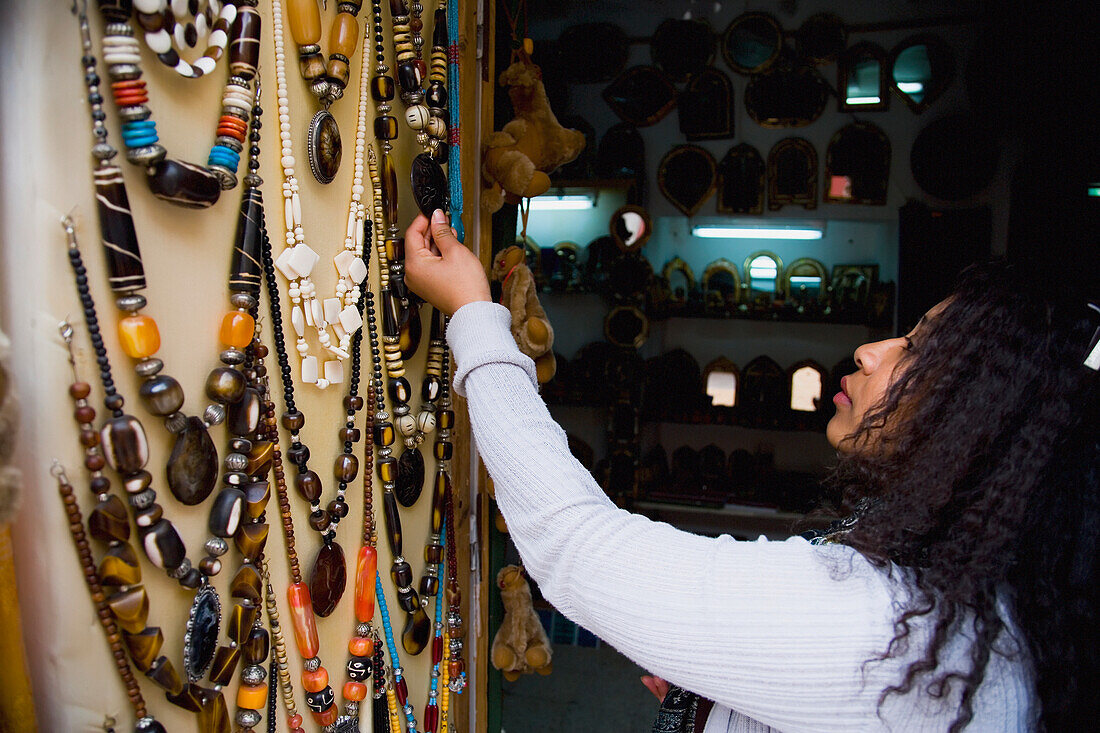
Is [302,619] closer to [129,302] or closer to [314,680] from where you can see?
[314,680]

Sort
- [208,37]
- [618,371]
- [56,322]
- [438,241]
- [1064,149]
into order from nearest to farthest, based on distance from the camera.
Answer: [56,322], [208,37], [438,241], [1064,149], [618,371]

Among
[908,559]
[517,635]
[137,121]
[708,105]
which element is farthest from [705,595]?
[708,105]

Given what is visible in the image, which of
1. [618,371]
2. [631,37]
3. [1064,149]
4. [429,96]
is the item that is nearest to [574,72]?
[631,37]

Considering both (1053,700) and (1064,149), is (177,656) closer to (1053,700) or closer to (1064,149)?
(1053,700)

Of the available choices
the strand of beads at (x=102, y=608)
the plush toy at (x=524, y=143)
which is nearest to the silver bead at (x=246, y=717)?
the strand of beads at (x=102, y=608)

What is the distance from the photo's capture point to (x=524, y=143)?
1.16 meters

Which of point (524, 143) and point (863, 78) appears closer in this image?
point (524, 143)

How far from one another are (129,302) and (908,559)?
70 centimetres

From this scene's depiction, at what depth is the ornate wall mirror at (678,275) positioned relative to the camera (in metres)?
3.01

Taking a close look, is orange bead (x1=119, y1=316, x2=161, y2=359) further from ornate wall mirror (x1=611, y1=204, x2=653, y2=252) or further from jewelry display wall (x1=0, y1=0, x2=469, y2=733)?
ornate wall mirror (x1=611, y1=204, x2=653, y2=252)

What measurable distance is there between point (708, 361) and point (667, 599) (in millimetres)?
2498

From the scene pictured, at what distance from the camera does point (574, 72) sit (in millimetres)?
2979

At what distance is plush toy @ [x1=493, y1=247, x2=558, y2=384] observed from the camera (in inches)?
43.1

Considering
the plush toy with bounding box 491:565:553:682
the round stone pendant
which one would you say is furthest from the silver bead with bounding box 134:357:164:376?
the plush toy with bounding box 491:565:553:682
